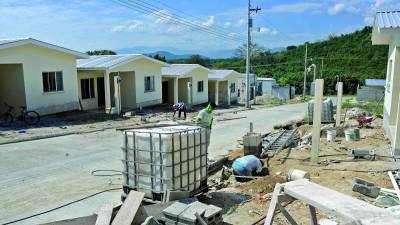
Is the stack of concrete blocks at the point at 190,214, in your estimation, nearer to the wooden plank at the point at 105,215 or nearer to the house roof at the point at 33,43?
the wooden plank at the point at 105,215

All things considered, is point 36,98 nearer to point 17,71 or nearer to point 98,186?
point 17,71

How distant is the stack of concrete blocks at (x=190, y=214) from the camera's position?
6.28m

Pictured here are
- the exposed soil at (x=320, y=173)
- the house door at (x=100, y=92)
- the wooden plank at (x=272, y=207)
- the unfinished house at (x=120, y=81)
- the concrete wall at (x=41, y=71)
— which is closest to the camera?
the wooden plank at (x=272, y=207)

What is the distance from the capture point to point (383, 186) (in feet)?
27.8

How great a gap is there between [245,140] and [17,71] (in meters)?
14.9

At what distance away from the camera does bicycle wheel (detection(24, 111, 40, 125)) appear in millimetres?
19914

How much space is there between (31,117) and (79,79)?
6.33 metres

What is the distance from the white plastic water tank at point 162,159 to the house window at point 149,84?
22.4 metres

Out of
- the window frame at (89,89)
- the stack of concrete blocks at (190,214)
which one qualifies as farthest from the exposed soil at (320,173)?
the window frame at (89,89)

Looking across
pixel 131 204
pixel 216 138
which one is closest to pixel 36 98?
pixel 216 138

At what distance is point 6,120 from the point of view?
65.9ft

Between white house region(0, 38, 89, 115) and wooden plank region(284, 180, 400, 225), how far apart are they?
18.4 meters

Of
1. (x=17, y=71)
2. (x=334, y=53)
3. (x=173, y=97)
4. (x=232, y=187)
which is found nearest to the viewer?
(x=232, y=187)

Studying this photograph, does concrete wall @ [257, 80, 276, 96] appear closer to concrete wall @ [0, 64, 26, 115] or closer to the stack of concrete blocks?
concrete wall @ [0, 64, 26, 115]
